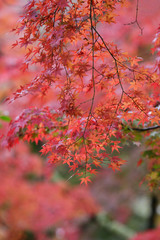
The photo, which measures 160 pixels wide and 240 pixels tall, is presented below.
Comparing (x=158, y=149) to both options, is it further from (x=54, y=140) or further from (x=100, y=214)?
(x=100, y=214)

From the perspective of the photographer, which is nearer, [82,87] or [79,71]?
[79,71]

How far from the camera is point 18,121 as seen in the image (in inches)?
73.8

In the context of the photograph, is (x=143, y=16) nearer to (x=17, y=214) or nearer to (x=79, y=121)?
(x=79, y=121)

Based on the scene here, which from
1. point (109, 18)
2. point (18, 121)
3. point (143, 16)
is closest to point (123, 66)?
point (109, 18)

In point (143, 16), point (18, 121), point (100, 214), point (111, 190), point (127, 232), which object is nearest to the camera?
point (18, 121)

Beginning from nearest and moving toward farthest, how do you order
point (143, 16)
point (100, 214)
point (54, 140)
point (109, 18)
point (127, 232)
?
point (109, 18)
point (54, 140)
point (143, 16)
point (127, 232)
point (100, 214)

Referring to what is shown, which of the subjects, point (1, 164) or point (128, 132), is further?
point (1, 164)

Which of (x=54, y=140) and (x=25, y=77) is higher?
(x=25, y=77)

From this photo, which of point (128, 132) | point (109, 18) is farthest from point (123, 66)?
point (128, 132)

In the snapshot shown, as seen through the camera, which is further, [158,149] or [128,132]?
[158,149]

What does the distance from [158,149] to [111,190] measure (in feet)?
14.2

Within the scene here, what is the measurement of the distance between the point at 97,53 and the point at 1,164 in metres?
3.97

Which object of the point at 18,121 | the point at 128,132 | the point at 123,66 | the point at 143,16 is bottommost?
the point at 18,121

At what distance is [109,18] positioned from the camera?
1.48 meters
